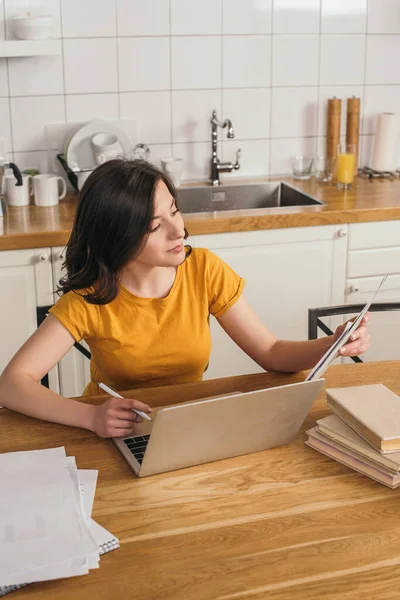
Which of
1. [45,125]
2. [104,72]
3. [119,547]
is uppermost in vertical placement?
[104,72]

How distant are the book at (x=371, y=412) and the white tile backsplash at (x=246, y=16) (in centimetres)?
207

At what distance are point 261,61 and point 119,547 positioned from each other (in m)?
2.48

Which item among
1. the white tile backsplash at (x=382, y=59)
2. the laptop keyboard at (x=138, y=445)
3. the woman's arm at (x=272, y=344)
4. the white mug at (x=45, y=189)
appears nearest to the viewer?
the laptop keyboard at (x=138, y=445)

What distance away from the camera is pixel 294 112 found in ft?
11.0

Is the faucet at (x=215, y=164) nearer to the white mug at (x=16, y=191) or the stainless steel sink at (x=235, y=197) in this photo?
the stainless steel sink at (x=235, y=197)

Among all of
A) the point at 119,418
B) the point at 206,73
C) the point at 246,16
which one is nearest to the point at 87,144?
the point at 206,73

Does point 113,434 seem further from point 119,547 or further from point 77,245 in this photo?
point 77,245

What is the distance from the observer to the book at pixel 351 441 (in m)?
1.30

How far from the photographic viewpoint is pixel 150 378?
1.78 meters

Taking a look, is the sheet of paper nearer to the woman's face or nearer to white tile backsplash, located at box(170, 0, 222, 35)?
the woman's face

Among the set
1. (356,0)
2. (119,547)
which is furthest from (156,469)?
(356,0)

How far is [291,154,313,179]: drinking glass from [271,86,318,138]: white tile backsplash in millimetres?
120

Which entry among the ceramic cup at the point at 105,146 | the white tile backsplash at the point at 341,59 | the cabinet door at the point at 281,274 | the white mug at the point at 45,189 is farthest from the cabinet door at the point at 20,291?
the white tile backsplash at the point at 341,59

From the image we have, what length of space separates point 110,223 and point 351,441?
63 centimetres
